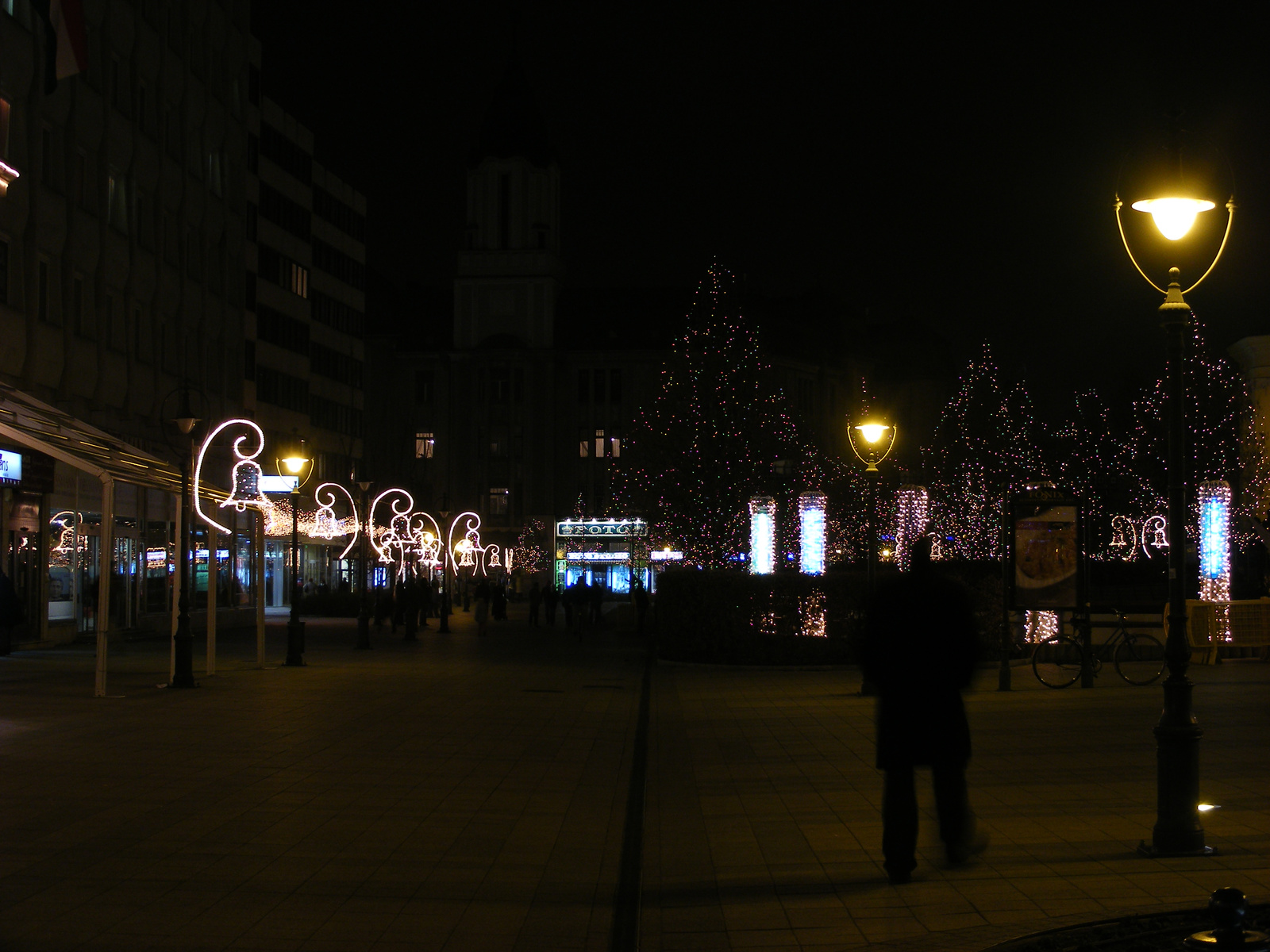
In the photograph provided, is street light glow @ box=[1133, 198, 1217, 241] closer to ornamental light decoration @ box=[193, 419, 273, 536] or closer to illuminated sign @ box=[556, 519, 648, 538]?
ornamental light decoration @ box=[193, 419, 273, 536]

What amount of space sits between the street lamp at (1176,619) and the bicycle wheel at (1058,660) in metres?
11.6

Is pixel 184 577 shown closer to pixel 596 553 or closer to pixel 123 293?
pixel 123 293

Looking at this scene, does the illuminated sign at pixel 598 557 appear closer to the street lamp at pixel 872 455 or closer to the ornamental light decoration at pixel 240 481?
the ornamental light decoration at pixel 240 481

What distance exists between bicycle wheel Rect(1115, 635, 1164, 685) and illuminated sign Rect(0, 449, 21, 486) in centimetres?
2181

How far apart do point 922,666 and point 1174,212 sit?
A: 354cm

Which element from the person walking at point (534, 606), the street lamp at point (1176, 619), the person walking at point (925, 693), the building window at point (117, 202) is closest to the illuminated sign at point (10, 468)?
the building window at point (117, 202)

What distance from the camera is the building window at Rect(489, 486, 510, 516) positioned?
98750 millimetres

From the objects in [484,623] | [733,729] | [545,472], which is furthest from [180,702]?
[545,472]

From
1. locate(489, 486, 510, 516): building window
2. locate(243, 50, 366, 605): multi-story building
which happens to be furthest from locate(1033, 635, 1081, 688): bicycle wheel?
locate(489, 486, 510, 516): building window

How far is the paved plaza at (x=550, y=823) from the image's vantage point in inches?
290

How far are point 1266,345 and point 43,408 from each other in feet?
203

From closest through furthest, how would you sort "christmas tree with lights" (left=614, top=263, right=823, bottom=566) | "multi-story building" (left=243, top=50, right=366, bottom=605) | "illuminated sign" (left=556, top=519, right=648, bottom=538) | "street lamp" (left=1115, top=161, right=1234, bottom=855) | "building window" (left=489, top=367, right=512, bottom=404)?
"street lamp" (left=1115, top=161, right=1234, bottom=855)
"christmas tree with lights" (left=614, top=263, right=823, bottom=566)
"multi-story building" (left=243, top=50, right=366, bottom=605)
"illuminated sign" (left=556, top=519, right=648, bottom=538)
"building window" (left=489, top=367, right=512, bottom=404)

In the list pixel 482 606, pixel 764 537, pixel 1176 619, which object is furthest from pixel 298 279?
pixel 1176 619

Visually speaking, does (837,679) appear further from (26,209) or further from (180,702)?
(26,209)
